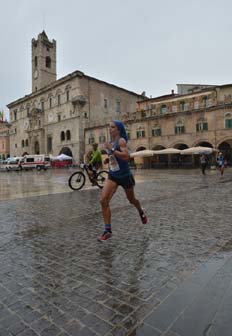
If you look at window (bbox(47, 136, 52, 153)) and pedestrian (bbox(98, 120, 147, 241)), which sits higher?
window (bbox(47, 136, 52, 153))

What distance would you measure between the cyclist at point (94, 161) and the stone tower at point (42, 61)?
52.9 m

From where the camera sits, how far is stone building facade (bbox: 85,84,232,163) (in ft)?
98.2

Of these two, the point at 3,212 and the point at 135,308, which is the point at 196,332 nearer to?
the point at 135,308

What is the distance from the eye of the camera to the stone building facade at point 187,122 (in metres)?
29.9

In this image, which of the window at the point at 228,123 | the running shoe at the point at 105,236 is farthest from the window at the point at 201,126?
the running shoe at the point at 105,236

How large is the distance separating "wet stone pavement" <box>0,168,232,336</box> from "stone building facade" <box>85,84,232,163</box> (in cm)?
2826

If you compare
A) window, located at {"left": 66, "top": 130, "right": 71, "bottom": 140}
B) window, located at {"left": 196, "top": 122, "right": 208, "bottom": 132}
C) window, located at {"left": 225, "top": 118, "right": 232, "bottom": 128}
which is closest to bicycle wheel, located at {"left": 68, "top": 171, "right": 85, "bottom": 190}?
window, located at {"left": 225, "top": 118, "right": 232, "bottom": 128}

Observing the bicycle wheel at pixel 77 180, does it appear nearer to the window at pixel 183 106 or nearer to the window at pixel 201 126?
the window at pixel 201 126

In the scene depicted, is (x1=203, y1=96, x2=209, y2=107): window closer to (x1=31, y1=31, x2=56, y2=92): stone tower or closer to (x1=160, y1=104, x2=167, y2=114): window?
(x1=160, y1=104, x2=167, y2=114): window

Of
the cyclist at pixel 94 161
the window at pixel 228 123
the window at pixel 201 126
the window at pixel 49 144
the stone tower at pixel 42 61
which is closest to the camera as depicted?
the cyclist at pixel 94 161

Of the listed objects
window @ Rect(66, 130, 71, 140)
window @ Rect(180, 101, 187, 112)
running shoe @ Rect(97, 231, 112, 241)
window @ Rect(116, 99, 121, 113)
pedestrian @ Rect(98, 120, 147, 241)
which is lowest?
running shoe @ Rect(97, 231, 112, 241)

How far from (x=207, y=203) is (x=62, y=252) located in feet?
15.7

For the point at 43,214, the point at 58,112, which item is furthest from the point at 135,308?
the point at 58,112

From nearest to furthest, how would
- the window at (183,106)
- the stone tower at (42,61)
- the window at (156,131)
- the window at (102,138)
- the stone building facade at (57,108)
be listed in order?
the window at (183,106) < the window at (156,131) < the window at (102,138) < the stone building facade at (57,108) < the stone tower at (42,61)
